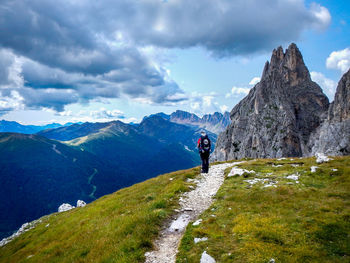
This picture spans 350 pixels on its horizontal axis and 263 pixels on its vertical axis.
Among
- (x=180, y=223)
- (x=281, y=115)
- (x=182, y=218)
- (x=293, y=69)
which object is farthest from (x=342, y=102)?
(x=180, y=223)

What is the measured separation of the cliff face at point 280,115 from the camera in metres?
144

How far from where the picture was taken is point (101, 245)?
11.4 metres

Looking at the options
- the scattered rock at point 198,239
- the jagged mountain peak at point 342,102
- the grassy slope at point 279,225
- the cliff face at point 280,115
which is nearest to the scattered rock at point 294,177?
the grassy slope at point 279,225

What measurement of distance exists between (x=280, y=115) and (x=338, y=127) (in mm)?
44619

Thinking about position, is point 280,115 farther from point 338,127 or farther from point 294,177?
point 294,177

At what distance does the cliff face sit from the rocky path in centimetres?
13386

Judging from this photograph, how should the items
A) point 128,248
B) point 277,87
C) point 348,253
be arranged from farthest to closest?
1. point 277,87
2. point 128,248
3. point 348,253

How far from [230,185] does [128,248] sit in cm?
1130

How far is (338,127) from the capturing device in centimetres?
11356

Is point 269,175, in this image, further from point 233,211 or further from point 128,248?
point 128,248

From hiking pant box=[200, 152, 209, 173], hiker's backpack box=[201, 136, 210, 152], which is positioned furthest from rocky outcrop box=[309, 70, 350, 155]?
hiker's backpack box=[201, 136, 210, 152]

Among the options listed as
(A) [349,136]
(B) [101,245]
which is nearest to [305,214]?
(B) [101,245]

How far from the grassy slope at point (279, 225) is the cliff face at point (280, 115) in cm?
13597

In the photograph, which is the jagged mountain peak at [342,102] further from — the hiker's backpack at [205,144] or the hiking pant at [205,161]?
the hiker's backpack at [205,144]
